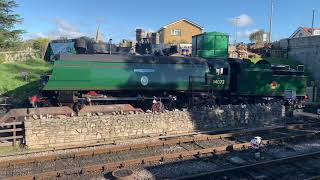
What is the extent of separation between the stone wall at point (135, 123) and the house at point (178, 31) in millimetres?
37062

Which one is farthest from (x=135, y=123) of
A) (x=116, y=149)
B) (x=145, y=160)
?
(x=145, y=160)

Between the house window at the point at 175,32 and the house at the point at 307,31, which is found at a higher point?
the house at the point at 307,31

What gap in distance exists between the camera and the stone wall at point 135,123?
1355 cm

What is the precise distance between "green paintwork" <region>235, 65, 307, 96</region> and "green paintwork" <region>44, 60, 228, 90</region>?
113 cm

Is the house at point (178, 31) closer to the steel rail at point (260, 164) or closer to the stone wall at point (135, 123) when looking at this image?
the stone wall at point (135, 123)

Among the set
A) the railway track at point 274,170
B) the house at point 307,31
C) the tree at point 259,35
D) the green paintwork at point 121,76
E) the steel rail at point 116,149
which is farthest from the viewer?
the tree at point 259,35

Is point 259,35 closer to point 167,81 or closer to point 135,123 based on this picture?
point 167,81

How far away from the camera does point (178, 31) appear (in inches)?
2178

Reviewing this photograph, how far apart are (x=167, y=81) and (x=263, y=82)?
6040 millimetres

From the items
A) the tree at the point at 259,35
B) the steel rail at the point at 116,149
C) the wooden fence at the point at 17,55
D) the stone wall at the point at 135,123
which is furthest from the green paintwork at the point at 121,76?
the tree at the point at 259,35

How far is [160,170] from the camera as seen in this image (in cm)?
1097

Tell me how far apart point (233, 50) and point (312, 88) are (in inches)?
662

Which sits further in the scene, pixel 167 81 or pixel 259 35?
pixel 259 35

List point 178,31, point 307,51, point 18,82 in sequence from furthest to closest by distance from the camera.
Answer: point 178,31 → point 307,51 → point 18,82
